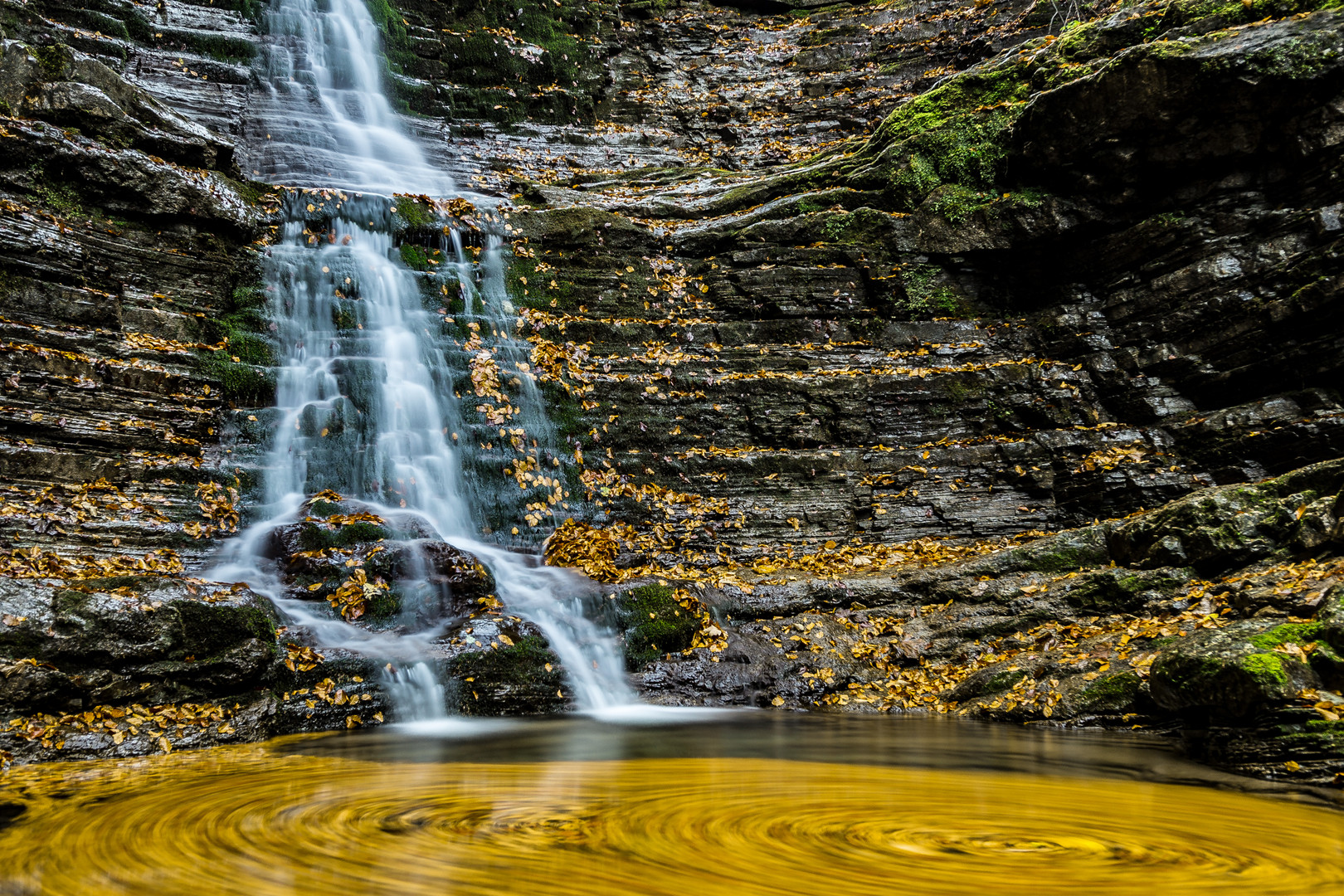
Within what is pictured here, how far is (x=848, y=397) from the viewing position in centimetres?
1004

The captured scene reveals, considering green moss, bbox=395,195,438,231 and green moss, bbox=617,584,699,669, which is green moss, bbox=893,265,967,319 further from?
green moss, bbox=395,195,438,231

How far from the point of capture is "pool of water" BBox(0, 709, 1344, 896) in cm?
202

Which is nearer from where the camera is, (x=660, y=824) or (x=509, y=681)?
(x=660, y=824)

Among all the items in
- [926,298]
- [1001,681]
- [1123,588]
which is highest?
[926,298]

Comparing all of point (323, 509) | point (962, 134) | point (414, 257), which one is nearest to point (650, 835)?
point (323, 509)

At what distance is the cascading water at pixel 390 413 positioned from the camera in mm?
6668

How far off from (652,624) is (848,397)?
462cm

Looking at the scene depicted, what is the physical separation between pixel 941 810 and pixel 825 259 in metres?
9.85

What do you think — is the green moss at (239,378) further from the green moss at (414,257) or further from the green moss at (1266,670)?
the green moss at (1266,670)

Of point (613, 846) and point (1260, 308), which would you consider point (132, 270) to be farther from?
point (1260, 308)

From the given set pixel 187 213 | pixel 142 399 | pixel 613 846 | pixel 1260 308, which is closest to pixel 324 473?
pixel 142 399

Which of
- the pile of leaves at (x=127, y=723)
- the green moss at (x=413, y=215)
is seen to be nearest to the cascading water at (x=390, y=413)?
the green moss at (x=413, y=215)

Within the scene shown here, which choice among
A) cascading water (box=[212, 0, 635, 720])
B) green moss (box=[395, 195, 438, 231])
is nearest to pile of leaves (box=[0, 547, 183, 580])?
cascading water (box=[212, 0, 635, 720])

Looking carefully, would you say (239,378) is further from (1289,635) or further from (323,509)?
(1289,635)
